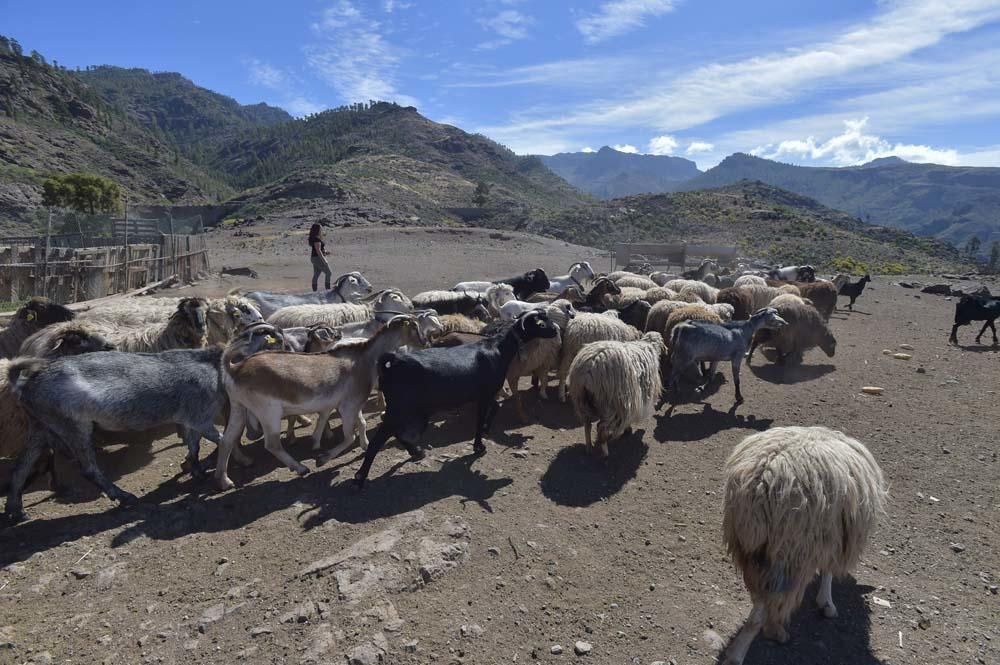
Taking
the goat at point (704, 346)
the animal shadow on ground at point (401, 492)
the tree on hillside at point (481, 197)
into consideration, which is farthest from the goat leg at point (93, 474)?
the tree on hillside at point (481, 197)

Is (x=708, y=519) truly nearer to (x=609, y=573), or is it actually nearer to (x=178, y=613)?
(x=609, y=573)

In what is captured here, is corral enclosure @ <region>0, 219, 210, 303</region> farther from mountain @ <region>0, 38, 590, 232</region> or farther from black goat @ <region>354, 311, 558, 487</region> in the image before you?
mountain @ <region>0, 38, 590, 232</region>

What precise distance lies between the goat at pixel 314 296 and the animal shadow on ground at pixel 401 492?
206 inches

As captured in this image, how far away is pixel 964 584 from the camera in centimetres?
407

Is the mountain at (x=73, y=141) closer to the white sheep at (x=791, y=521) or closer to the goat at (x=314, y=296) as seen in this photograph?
the goat at (x=314, y=296)

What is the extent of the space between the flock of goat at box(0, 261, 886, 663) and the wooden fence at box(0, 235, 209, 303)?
18.2 ft

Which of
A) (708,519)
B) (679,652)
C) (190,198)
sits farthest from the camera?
(190,198)

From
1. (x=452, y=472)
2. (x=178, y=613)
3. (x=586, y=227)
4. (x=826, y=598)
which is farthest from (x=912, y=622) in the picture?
(x=586, y=227)

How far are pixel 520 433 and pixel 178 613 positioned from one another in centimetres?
415

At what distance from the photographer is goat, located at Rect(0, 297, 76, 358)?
700 cm

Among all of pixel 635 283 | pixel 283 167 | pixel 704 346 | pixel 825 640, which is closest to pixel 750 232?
pixel 635 283

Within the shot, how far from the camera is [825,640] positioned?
3502 mm

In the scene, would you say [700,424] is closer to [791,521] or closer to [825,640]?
[825,640]

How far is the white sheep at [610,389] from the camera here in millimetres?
6219
